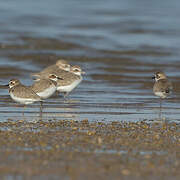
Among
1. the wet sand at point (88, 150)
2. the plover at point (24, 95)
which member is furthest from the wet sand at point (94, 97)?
the plover at point (24, 95)

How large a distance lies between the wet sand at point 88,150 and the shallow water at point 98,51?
1.31m

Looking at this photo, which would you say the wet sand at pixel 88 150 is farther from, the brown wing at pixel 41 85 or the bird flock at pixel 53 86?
the brown wing at pixel 41 85

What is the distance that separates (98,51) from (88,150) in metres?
14.5

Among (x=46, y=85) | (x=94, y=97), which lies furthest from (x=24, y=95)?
(x=94, y=97)

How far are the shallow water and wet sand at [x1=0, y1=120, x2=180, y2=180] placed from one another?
1.31m

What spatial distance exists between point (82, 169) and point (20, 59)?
13.7 metres

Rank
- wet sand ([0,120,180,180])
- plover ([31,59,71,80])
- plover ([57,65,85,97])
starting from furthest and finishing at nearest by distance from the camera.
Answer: plover ([31,59,71,80])
plover ([57,65,85,97])
wet sand ([0,120,180,180])

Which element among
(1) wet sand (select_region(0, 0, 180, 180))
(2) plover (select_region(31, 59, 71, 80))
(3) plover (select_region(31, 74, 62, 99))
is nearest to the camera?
(1) wet sand (select_region(0, 0, 180, 180))

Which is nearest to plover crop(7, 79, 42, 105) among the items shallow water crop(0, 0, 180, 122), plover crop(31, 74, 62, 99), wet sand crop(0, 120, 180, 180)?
shallow water crop(0, 0, 180, 122)

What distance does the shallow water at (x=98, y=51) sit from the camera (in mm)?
11023

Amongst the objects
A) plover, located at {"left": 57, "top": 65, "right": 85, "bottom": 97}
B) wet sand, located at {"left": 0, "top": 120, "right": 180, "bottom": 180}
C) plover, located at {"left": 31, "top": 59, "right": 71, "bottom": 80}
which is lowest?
wet sand, located at {"left": 0, "top": 120, "right": 180, "bottom": 180}

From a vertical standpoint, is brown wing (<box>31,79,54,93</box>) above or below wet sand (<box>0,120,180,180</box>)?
above

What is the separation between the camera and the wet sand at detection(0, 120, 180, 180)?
5531mm

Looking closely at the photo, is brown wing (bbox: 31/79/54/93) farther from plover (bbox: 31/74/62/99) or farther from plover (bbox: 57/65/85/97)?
plover (bbox: 57/65/85/97)
